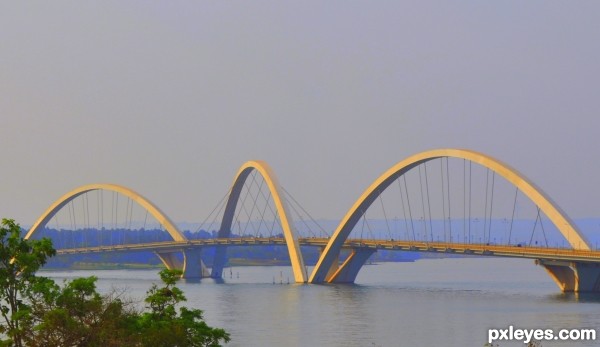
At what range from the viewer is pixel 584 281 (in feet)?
276

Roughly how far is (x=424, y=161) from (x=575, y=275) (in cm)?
1583

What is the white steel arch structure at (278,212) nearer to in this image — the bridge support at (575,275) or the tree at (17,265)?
the bridge support at (575,275)

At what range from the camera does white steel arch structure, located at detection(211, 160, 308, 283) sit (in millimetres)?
110188

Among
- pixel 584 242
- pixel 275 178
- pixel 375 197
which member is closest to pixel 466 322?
pixel 584 242

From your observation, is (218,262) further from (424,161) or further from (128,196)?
(424,161)

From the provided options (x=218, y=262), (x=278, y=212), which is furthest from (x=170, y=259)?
(x=278, y=212)

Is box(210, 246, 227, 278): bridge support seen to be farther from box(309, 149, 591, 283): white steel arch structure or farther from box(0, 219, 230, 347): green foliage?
box(0, 219, 230, 347): green foliage

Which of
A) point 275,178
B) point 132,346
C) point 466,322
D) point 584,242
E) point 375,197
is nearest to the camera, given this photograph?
point 132,346

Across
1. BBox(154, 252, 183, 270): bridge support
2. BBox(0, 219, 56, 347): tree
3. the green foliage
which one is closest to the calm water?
the green foliage

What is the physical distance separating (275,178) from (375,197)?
16959 millimetres

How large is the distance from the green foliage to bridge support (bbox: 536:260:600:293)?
50.5m

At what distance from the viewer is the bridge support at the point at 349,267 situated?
351 feet

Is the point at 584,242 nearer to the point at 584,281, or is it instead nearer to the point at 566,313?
the point at 584,281

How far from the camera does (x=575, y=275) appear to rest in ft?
278
